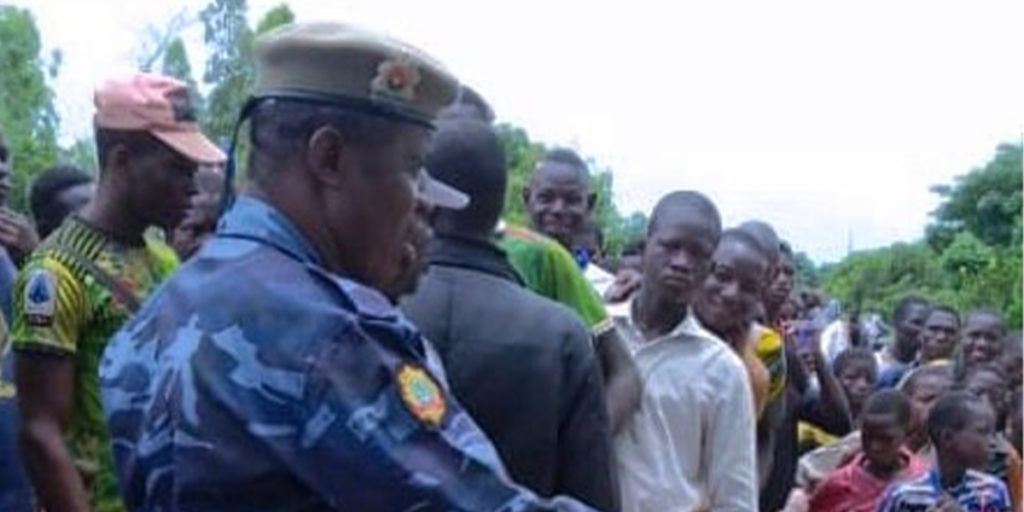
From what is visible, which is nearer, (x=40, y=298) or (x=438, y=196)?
(x=438, y=196)

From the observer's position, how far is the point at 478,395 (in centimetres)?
370

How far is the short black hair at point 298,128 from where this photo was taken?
227 cm

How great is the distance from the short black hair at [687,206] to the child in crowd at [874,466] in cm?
247

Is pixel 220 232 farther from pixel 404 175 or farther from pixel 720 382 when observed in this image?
pixel 720 382

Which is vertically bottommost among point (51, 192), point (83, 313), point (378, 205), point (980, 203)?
point (980, 203)

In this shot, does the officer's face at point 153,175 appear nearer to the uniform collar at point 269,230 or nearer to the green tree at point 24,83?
the uniform collar at point 269,230

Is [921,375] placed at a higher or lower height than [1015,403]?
higher

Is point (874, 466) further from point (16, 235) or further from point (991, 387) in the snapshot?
point (16, 235)

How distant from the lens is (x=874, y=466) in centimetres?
711

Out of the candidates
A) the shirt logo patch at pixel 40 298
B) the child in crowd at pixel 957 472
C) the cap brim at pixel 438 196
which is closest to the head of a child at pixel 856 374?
the child in crowd at pixel 957 472

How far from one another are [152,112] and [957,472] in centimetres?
343

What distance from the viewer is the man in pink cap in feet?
12.4

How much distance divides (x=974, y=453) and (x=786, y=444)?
700 mm

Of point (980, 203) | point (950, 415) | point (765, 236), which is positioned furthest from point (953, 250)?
point (765, 236)
